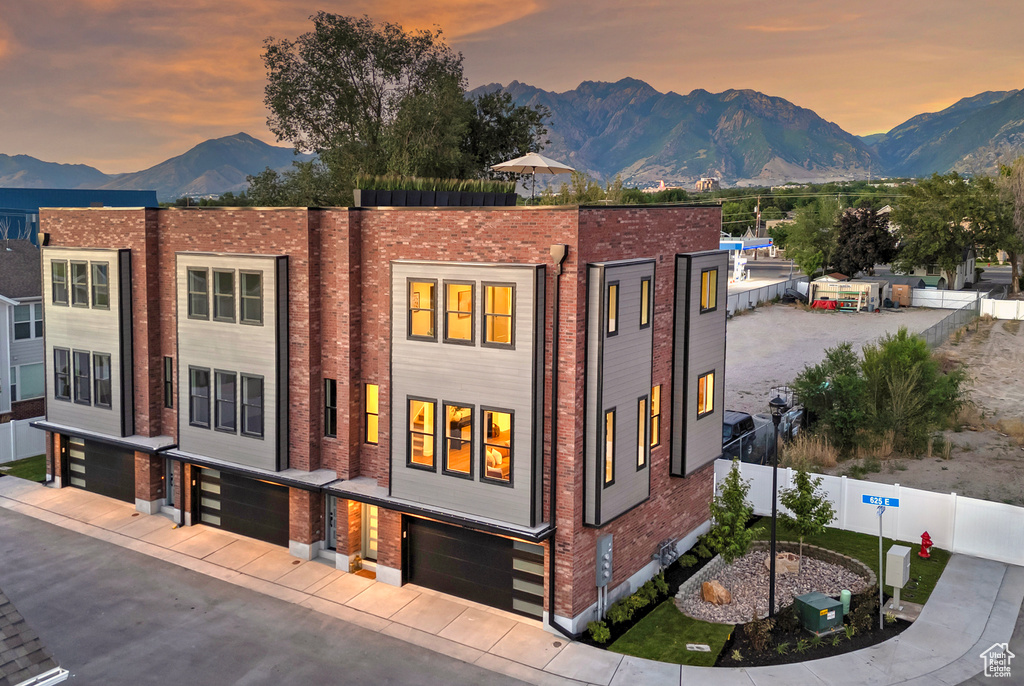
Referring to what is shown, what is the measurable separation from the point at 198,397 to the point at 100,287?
5.57m

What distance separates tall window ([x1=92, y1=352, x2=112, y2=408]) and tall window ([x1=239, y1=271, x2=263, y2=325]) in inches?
254

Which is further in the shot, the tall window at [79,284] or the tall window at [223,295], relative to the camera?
the tall window at [79,284]

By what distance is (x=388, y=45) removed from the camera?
4294 cm

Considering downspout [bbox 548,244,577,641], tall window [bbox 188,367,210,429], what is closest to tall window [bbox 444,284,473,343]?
downspout [bbox 548,244,577,641]

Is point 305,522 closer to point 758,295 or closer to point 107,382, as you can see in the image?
point 107,382

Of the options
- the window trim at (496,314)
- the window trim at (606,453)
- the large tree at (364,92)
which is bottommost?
the window trim at (606,453)

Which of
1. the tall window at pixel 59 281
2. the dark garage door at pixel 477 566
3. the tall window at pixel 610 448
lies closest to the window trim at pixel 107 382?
the tall window at pixel 59 281

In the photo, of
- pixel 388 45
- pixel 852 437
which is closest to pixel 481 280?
pixel 852 437

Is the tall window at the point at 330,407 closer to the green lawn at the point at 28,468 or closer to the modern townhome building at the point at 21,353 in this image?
the green lawn at the point at 28,468

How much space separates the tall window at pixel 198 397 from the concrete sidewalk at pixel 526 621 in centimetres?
350

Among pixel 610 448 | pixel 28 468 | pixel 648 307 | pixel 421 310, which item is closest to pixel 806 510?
pixel 610 448

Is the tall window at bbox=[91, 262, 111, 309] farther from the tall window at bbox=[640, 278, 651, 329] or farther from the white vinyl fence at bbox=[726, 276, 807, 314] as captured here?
the white vinyl fence at bbox=[726, 276, 807, 314]

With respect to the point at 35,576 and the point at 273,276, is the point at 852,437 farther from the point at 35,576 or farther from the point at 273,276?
the point at 35,576

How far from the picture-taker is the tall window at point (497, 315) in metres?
16.9
